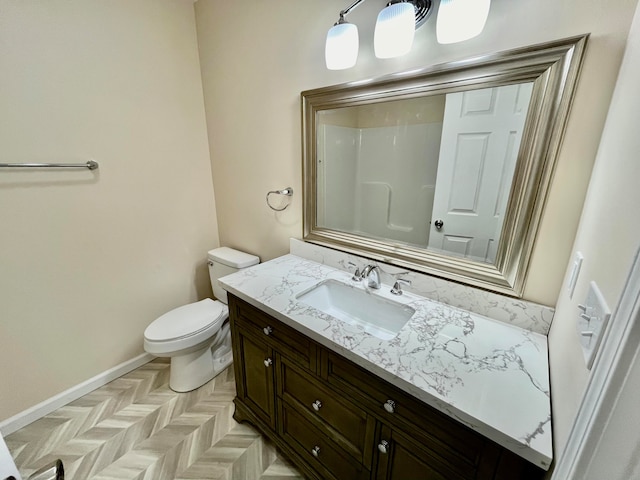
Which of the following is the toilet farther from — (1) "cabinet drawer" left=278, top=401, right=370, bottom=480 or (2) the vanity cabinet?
(1) "cabinet drawer" left=278, top=401, right=370, bottom=480

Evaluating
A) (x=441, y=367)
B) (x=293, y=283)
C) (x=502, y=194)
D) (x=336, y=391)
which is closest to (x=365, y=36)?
(x=502, y=194)

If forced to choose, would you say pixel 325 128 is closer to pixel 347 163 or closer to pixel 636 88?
pixel 347 163

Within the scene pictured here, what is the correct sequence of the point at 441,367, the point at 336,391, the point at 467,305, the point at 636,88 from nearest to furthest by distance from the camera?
the point at 636,88 < the point at 441,367 < the point at 336,391 < the point at 467,305

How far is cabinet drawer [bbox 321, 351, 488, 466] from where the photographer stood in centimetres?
67

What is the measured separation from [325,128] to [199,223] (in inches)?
48.5

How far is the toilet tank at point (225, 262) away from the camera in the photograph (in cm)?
178

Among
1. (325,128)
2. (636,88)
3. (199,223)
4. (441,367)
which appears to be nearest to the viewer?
(636,88)

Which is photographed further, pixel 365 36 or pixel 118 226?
pixel 118 226

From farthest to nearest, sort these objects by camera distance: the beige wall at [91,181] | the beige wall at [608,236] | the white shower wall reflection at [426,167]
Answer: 1. the beige wall at [91,181]
2. the white shower wall reflection at [426,167]
3. the beige wall at [608,236]

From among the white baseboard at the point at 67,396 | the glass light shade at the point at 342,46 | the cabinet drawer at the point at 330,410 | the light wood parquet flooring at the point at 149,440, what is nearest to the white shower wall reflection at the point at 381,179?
the glass light shade at the point at 342,46

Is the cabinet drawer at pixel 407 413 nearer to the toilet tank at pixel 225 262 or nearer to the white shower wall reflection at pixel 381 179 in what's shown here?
the white shower wall reflection at pixel 381 179

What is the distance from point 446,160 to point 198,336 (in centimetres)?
156

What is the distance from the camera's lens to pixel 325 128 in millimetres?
1347

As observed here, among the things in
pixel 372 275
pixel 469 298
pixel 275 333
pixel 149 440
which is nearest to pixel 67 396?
pixel 149 440
